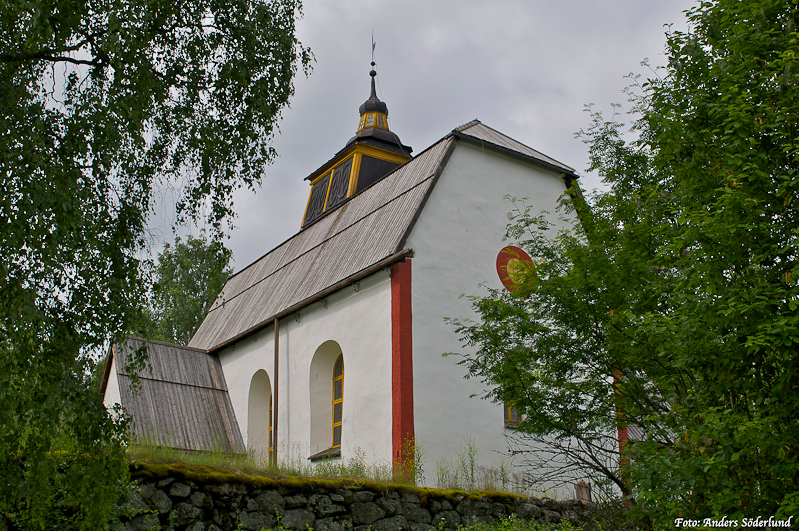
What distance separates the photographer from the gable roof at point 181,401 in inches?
641

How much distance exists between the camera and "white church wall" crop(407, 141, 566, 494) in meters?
12.4

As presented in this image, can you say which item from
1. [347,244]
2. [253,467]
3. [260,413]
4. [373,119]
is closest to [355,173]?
[373,119]

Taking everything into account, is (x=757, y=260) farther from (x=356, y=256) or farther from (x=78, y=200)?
(x=356, y=256)

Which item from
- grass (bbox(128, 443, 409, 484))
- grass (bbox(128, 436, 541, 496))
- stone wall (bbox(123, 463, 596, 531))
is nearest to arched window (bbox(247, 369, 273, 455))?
grass (bbox(128, 436, 541, 496))

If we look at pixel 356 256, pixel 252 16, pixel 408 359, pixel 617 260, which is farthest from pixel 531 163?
pixel 252 16

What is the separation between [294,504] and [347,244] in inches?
311

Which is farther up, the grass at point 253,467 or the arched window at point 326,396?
the arched window at point 326,396

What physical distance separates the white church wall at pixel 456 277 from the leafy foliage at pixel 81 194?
5746 millimetres

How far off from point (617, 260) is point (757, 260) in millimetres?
3575

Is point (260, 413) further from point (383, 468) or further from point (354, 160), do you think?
point (354, 160)

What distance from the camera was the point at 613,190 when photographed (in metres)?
10.7

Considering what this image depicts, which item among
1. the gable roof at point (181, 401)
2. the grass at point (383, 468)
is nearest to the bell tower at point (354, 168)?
the gable roof at point (181, 401)

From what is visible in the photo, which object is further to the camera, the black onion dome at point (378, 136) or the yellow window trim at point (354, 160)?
the black onion dome at point (378, 136)

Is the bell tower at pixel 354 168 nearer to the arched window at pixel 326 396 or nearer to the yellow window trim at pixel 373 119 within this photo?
the yellow window trim at pixel 373 119
